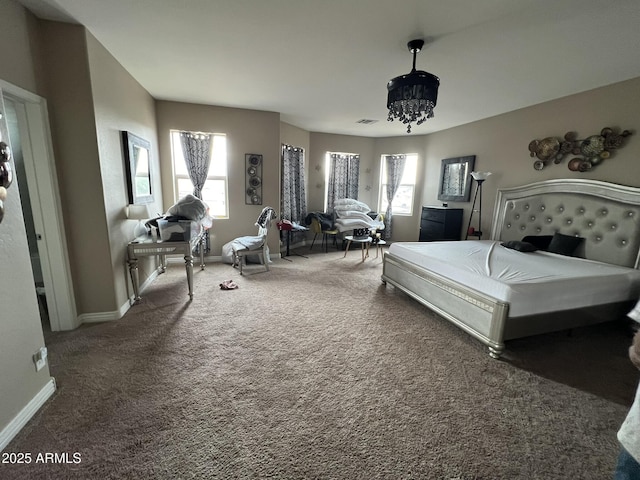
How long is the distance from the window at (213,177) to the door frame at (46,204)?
2.25 metres

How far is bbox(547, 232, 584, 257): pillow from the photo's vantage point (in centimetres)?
311

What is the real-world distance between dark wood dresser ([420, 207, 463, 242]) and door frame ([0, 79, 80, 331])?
503 cm

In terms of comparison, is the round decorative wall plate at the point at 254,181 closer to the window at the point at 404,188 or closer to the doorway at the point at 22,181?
the doorway at the point at 22,181

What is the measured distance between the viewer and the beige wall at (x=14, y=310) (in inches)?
55.0

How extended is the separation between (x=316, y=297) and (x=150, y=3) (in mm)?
3006

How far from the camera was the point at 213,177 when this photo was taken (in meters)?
4.56

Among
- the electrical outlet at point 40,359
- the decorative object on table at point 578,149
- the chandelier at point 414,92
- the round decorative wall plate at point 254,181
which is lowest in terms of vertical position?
the electrical outlet at point 40,359

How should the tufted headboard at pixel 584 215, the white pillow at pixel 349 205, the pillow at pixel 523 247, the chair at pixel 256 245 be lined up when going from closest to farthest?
1. the tufted headboard at pixel 584 215
2. the pillow at pixel 523 247
3. the chair at pixel 256 245
4. the white pillow at pixel 349 205

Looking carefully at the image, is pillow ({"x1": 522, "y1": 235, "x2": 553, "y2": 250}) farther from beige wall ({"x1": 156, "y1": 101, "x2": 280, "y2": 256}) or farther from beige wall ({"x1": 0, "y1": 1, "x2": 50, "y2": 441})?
beige wall ({"x1": 0, "y1": 1, "x2": 50, "y2": 441})

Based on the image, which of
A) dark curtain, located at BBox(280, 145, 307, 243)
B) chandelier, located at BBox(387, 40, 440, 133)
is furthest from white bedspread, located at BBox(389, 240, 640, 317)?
dark curtain, located at BBox(280, 145, 307, 243)

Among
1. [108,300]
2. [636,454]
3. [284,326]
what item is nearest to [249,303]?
[284,326]

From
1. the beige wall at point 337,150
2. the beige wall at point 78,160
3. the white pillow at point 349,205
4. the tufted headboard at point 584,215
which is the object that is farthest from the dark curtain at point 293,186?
the tufted headboard at point 584,215

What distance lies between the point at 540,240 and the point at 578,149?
1.14 metres

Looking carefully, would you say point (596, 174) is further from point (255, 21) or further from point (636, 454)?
point (255, 21)
